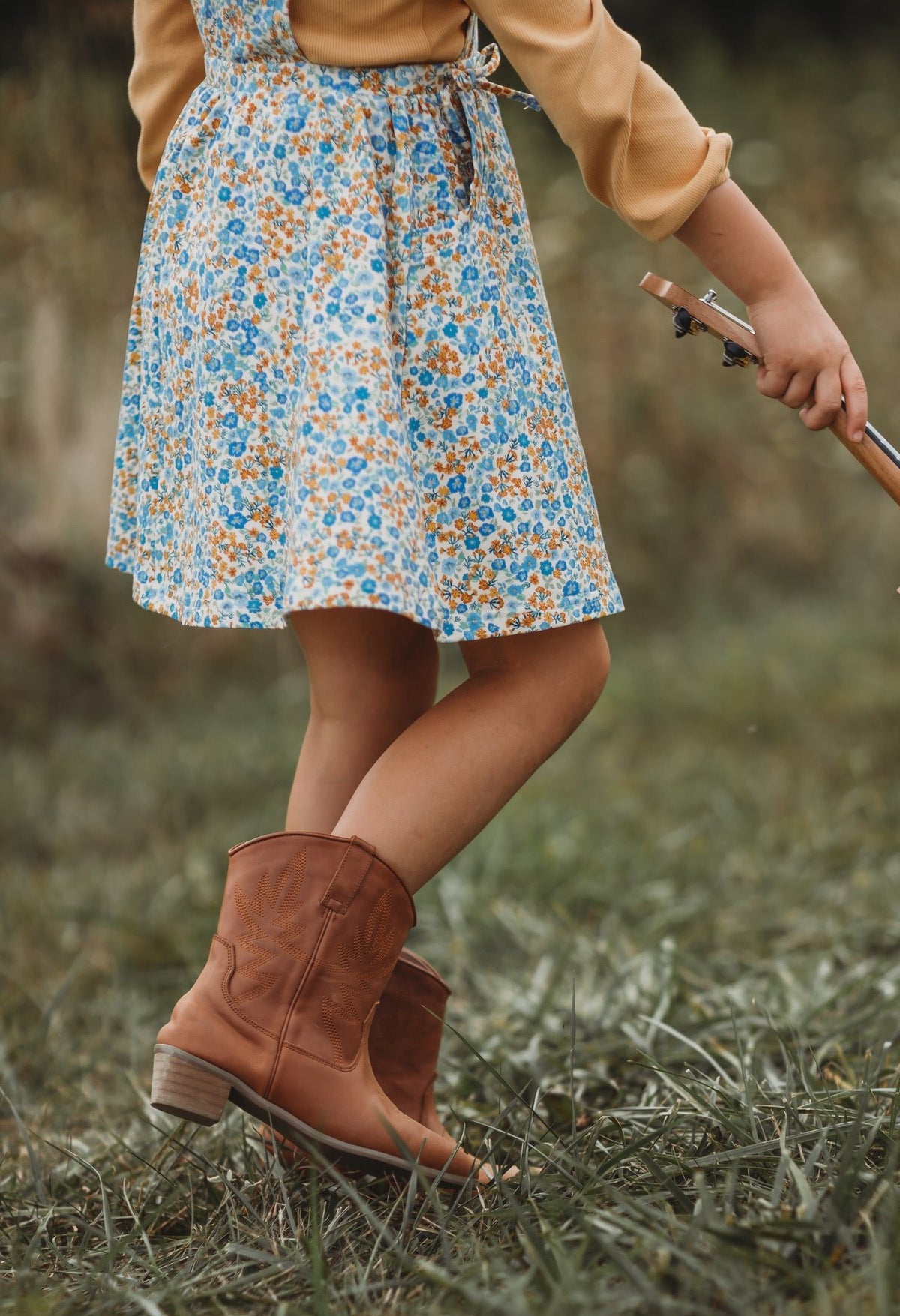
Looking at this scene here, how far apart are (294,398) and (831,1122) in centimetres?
83

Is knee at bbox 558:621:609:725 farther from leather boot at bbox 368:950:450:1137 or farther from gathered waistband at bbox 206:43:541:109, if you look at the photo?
gathered waistband at bbox 206:43:541:109

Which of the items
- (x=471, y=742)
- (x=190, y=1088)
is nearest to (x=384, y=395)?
(x=471, y=742)

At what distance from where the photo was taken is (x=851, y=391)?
118cm

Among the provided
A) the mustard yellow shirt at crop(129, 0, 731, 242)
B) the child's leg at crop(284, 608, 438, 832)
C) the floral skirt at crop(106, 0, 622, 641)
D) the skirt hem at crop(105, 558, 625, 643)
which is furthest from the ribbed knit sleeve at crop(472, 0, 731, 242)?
the child's leg at crop(284, 608, 438, 832)

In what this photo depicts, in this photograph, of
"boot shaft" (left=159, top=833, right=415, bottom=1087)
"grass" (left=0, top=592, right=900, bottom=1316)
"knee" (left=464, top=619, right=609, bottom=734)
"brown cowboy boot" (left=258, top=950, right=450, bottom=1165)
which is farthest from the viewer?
"brown cowboy boot" (left=258, top=950, right=450, bottom=1165)

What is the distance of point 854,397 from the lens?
3.86 feet

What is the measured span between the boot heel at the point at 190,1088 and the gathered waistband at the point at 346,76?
0.86m

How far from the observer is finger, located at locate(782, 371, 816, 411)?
3.90ft

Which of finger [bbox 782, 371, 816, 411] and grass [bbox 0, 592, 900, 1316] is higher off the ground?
finger [bbox 782, 371, 816, 411]

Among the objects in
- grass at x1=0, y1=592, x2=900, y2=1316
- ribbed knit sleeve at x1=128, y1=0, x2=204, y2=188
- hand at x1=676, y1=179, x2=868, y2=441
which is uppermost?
hand at x1=676, y1=179, x2=868, y2=441

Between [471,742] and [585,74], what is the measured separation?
Result: 0.59 metres

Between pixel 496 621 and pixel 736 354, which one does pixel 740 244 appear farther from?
pixel 496 621

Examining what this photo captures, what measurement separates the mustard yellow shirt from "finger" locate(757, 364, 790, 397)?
16cm

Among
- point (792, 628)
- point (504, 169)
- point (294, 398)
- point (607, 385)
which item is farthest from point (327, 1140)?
point (607, 385)
